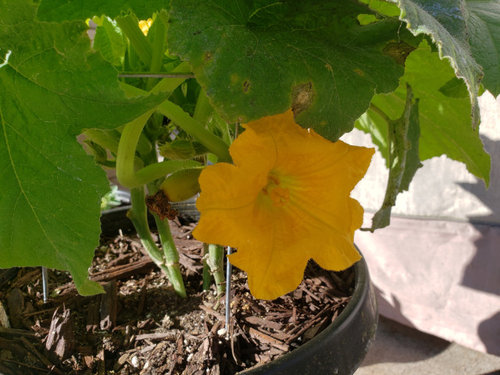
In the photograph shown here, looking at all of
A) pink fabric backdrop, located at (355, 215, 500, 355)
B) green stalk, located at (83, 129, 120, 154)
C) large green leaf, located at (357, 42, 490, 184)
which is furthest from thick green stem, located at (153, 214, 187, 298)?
pink fabric backdrop, located at (355, 215, 500, 355)

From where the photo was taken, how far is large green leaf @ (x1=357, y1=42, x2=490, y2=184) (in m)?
0.56

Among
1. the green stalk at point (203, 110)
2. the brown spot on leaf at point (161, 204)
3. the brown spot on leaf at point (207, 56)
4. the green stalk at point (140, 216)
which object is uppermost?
the brown spot on leaf at point (207, 56)

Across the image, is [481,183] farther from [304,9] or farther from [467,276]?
[304,9]

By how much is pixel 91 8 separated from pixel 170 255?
38cm

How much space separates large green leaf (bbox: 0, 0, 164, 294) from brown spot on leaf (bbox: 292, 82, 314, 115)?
0.12 m

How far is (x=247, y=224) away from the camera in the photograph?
1.46 ft

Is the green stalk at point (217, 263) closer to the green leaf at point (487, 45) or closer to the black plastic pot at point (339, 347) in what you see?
the black plastic pot at point (339, 347)

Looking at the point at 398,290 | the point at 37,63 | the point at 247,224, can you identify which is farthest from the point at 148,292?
the point at 398,290

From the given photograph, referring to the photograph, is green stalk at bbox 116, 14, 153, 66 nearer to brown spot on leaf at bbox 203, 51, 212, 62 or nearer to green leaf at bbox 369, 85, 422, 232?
brown spot on leaf at bbox 203, 51, 212, 62

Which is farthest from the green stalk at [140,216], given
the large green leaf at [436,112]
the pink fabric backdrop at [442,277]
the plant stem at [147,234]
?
the pink fabric backdrop at [442,277]

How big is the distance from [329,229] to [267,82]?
0.58 feet

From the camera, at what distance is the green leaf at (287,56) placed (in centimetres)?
36

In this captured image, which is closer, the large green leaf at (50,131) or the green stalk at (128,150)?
the large green leaf at (50,131)

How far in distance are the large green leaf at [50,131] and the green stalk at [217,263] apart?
0.24 m
